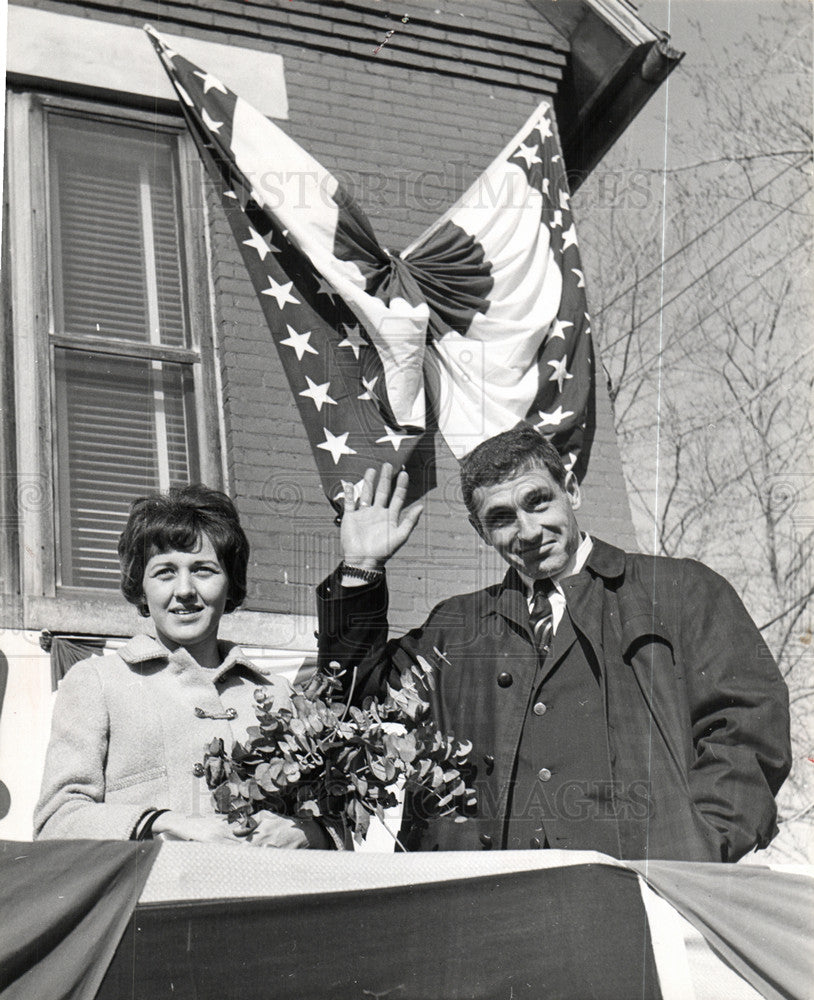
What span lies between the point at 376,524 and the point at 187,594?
2.96ft

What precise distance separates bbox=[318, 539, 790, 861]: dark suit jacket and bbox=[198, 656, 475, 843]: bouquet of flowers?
0.89 ft

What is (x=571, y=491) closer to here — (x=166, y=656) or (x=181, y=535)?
(x=181, y=535)

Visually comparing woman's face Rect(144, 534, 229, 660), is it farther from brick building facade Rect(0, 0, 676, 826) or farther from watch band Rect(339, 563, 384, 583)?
brick building facade Rect(0, 0, 676, 826)

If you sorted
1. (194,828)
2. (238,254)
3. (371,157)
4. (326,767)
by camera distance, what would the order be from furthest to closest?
(371,157) → (238,254) → (326,767) → (194,828)

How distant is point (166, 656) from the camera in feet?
16.6

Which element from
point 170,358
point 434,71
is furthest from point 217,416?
point 434,71

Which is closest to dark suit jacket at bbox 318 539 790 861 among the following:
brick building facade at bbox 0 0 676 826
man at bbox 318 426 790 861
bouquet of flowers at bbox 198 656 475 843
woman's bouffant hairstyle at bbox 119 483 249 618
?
man at bbox 318 426 790 861

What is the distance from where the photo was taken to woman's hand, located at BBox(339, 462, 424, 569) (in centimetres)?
556

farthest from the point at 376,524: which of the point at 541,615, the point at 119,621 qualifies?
the point at 119,621

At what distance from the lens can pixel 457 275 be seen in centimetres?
668

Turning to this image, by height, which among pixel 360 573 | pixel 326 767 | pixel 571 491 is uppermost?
pixel 571 491

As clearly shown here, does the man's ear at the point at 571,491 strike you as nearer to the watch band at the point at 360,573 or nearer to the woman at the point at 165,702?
the watch band at the point at 360,573

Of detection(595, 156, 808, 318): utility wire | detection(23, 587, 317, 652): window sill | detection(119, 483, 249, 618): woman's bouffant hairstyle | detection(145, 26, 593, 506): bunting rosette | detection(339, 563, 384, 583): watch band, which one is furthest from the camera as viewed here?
detection(595, 156, 808, 318): utility wire

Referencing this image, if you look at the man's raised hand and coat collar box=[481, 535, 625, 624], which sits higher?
the man's raised hand
